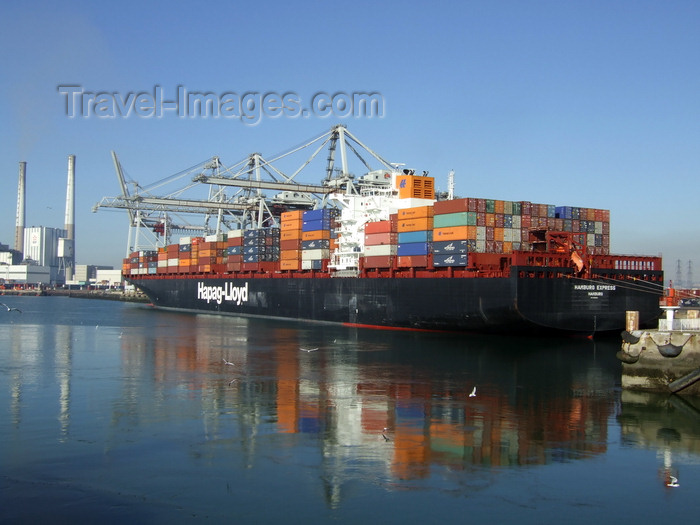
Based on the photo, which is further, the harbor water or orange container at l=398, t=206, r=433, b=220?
orange container at l=398, t=206, r=433, b=220

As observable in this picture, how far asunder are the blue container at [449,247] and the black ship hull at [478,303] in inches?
70.3

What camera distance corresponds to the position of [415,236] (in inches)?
1783

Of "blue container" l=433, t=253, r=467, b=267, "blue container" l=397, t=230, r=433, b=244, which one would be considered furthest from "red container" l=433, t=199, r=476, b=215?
"blue container" l=433, t=253, r=467, b=267

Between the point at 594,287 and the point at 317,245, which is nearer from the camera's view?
the point at 594,287

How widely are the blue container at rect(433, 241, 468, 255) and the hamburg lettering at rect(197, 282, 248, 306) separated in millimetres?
28922

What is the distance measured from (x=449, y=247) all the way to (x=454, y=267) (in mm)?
1354

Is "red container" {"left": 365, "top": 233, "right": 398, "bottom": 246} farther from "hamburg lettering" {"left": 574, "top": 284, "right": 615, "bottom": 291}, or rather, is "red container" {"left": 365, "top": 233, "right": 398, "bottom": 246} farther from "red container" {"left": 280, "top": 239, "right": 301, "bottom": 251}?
"hamburg lettering" {"left": 574, "top": 284, "right": 615, "bottom": 291}

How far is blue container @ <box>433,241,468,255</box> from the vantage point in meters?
40.9

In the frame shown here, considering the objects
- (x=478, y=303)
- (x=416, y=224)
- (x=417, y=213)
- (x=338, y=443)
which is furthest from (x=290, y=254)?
(x=338, y=443)

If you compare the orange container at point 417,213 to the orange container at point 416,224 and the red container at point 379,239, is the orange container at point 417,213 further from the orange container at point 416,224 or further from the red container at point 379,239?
the red container at point 379,239

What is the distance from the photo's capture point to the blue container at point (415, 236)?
145 feet

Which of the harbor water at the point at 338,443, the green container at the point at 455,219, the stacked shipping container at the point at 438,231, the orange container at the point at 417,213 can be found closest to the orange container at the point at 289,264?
the stacked shipping container at the point at 438,231

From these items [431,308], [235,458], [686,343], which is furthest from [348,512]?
[431,308]

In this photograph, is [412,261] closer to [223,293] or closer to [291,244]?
[291,244]
